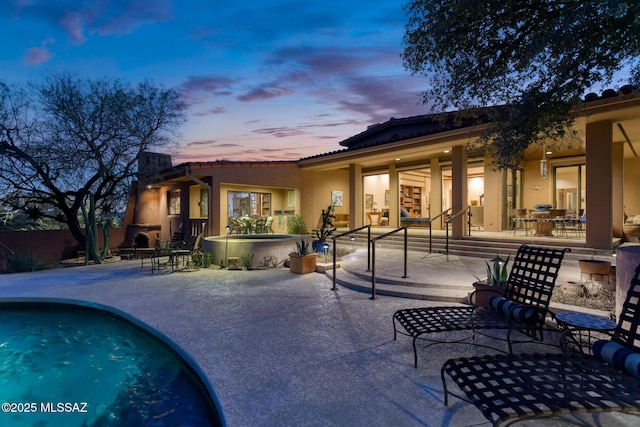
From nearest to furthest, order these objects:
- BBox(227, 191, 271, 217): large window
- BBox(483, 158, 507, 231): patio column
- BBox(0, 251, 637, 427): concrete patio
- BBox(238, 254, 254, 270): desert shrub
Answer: BBox(0, 251, 637, 427): concrete patio
BBox(238, 254, 254, 270): desert shrub
BBox(483, 158, 507, 231): patio column
BBox(227, 191, 271, 217): large window

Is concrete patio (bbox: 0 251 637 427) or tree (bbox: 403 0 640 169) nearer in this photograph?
concrete patio (bbox: 0 251 637 427)

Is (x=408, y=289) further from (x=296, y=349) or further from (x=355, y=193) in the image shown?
(x=355, y=193)

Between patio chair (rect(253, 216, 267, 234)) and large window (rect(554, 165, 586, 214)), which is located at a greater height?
large window (rect(554, 165, 586, 214))

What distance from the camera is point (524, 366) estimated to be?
212 centimetres

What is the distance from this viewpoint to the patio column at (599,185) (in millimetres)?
7250

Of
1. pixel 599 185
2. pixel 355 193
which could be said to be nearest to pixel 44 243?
pixel 355 193

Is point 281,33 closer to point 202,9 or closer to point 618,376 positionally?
point 202,9

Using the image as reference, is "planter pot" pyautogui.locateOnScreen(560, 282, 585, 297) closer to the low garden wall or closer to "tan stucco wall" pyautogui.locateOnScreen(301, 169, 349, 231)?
"tan stucco wall" pyautogui.locateOnScreen(301, 169, 349, 231)

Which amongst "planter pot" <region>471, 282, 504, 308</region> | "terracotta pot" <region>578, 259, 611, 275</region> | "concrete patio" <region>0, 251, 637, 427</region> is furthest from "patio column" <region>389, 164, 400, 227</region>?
"planter pot" <region>471, 282, 504, 308</region>

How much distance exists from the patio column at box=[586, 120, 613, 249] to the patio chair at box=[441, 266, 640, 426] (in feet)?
20.6

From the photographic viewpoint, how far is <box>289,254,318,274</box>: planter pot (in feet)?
25.8

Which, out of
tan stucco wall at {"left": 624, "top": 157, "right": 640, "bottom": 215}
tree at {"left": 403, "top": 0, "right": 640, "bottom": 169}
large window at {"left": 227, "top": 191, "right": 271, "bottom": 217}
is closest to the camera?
tree at {"left": 403, "top": 0, "right": 640, "bottom": 169}

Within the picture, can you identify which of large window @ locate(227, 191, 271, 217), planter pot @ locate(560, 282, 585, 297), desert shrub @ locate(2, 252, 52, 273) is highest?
large window @ locate(227, 191, 271, 217)

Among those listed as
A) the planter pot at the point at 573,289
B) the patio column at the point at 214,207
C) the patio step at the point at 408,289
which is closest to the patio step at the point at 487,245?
the planter pot at the point at 573,289
